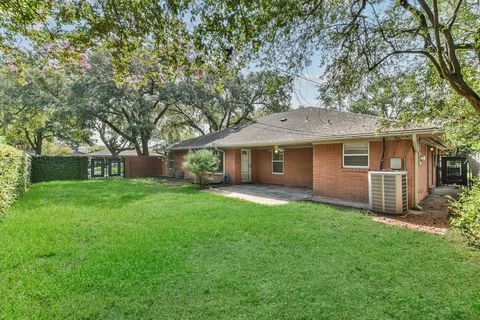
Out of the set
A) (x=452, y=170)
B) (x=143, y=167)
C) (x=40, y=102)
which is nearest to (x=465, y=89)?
(x=452, y=170)

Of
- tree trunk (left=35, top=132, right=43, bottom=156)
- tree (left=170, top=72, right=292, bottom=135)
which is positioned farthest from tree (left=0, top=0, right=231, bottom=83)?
tree trunk (left=35, top=132, right=43, bottom=156)

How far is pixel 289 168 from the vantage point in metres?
13.9

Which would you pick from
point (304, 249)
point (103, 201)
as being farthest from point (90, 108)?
point (304, 249)

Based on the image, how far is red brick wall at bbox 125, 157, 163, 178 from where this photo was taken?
2111cm

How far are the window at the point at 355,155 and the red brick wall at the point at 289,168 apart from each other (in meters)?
3.39

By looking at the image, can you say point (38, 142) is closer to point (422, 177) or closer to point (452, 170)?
point (422, 177)

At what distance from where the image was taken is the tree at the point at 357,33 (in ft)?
13.1

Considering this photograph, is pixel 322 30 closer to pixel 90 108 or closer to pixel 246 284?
pixel 246 284

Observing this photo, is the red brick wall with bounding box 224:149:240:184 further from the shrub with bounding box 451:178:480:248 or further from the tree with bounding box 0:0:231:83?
the shrub with bounding box 451:178:480:248

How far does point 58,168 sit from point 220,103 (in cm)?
1469

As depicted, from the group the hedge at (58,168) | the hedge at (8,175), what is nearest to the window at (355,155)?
the hedge at (8,175)

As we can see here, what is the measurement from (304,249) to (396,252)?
65.9 inches

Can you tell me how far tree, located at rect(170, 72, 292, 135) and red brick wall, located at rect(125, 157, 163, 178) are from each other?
20.2 ft

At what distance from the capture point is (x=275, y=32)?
4.53m
